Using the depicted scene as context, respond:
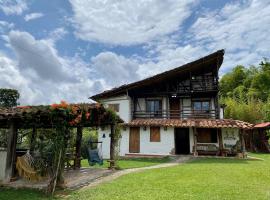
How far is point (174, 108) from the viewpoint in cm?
2255

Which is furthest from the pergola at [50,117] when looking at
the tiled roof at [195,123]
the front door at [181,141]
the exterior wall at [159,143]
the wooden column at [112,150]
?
the front door at [181,141]

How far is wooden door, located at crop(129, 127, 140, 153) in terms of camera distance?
20656mm

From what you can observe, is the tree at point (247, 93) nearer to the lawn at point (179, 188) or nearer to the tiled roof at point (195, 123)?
the tiled roof at point (195, 123)

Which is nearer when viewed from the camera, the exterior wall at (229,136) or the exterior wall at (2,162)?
the exterior wall at (2,162)

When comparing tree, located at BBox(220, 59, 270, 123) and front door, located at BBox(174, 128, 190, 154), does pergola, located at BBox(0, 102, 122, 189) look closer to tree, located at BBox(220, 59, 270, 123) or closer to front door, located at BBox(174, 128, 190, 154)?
tree, located at BBox(220, 59, 270, 123)

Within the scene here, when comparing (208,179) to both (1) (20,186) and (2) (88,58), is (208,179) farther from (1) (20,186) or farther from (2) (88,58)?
(2) (88,58)

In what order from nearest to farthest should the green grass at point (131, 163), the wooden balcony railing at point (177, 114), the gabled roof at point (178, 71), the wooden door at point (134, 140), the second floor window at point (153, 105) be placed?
the green grass at point (131, 163)
the wooden door at point (134, 140)
the gabled roof at point (178, 71)
the wooden balcony railing at point (177, 114)
the second floor window at point (153, 105)

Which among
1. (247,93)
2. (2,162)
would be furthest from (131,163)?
(247,93)

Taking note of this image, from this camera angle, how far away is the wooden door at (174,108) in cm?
2217

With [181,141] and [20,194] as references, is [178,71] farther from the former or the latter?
[20,194]

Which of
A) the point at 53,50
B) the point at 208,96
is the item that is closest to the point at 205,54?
the point at 208,96

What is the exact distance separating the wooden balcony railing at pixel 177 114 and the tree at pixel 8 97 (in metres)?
20.0

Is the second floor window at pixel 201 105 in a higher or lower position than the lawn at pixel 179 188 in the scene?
higher

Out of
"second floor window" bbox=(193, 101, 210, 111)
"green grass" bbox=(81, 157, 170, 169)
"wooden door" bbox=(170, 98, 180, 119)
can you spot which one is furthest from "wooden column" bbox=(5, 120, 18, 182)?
"second floor window" bbox=(193, 101, 210, 111)
